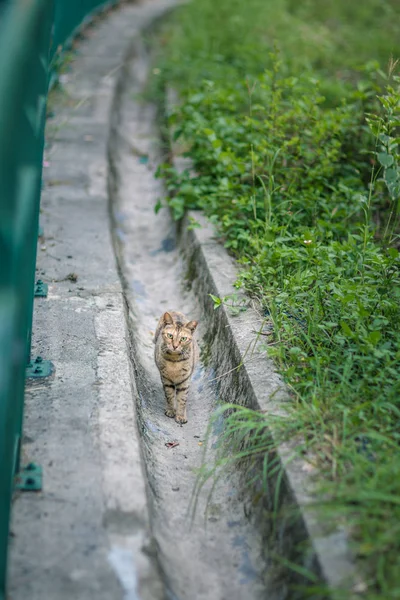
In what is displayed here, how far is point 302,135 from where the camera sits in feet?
20.4

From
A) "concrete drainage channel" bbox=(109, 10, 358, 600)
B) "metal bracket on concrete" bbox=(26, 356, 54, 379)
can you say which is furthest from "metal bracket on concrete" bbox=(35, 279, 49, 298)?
"metal bracket on concrete" bbox=(26, 356, 54, 379)

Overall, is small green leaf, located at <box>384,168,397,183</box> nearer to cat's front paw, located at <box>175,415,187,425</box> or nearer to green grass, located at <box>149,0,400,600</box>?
green grass, located at <box>149,0,400,600</box>

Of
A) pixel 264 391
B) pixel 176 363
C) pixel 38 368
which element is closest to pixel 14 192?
pixel 38 368

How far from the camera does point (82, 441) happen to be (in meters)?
3.26

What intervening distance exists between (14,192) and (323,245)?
3155mm

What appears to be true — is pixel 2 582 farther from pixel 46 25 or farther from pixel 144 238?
pixel 144 238

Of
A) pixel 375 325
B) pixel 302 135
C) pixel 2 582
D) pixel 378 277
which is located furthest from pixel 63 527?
pixel 302 135

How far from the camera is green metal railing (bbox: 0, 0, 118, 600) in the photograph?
2.22 metres

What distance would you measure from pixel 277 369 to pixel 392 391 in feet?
2.30

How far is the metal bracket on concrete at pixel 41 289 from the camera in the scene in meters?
4.56

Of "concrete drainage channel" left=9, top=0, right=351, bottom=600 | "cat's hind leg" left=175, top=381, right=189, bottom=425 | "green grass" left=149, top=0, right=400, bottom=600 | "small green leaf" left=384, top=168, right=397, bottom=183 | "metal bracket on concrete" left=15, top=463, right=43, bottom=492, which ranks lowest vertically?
"cat's hind leg" left=175, top=381, right=189, bottom=425

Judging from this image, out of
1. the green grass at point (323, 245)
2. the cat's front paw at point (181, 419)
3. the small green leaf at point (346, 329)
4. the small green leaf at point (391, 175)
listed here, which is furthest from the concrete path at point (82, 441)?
the small green leaf at point (391, 175)

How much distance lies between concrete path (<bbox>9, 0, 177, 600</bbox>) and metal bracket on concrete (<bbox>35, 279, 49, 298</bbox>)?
4cm

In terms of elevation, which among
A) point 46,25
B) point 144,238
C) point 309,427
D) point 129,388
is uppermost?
point 46,25
